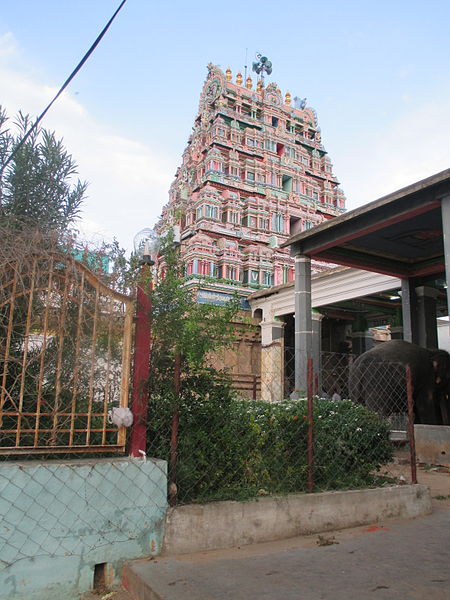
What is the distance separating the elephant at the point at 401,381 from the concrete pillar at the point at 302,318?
46.5 inches

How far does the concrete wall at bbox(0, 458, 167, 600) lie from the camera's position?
326cm

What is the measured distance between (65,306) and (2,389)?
0.77 m

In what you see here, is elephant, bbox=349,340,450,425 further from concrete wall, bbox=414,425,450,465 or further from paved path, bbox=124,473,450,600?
paved path, bbox=124,473,450,600

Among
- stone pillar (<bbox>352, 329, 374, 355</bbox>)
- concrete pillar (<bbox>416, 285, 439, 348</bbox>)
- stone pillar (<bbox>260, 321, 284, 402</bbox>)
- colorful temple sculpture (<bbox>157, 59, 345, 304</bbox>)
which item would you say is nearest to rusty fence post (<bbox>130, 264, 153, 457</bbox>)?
concrete pillar (<bbox>416, 285, 439, 348</bbox>)

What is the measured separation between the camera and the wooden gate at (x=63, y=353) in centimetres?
367

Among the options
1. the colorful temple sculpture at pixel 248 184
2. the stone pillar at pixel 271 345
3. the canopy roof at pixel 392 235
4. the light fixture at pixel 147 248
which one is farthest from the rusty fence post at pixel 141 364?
the colorful temple sculpture at pixel 248 184

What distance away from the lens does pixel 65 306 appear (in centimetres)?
381

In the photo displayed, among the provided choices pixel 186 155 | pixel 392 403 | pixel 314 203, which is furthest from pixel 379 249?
pixel 186 155

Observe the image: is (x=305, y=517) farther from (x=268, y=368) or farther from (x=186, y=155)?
(x=186, y=155)

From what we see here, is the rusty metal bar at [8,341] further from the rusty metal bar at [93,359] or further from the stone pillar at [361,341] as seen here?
the stone pillar at [361,341]

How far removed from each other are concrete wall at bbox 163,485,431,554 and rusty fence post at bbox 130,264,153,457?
0.64m

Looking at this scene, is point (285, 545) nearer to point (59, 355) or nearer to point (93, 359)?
point (93, 359)

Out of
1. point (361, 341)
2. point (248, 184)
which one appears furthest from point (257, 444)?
point (248, 184)

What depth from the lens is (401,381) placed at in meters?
10.7
